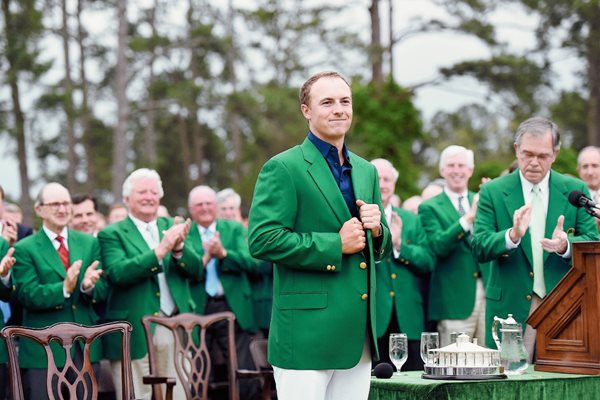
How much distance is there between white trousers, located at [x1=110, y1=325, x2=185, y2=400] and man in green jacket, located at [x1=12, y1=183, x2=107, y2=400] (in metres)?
0.36

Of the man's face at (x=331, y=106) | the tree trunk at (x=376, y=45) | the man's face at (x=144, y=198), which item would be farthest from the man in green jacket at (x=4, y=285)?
the tree trunk at (x=376, y=45)

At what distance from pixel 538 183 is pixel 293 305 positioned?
2486 millimetres

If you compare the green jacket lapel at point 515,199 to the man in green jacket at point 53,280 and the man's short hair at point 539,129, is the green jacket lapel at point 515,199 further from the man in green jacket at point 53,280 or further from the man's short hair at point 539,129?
the man in green jacket at point 53,280

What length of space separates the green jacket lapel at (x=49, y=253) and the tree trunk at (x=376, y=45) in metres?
13.2

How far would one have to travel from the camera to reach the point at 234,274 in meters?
8.89

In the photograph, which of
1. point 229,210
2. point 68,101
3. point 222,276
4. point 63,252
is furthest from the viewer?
point 68,101

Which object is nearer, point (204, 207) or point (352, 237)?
point (352, 237)

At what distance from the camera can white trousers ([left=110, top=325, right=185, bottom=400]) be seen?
747cm

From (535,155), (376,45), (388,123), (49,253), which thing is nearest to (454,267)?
(535,155)

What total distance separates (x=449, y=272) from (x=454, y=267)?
0.17ft

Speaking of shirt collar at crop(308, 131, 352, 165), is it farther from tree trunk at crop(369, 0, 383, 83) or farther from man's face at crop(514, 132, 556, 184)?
tree trunk at crop(369, 0, 383, 83)

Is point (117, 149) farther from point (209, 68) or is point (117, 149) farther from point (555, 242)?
point (555, 242)

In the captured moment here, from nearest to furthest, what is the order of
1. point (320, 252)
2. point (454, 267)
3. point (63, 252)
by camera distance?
point (320, 252)
point (63, 252)
point (454, 267)

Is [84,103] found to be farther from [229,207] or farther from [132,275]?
[132,275]
